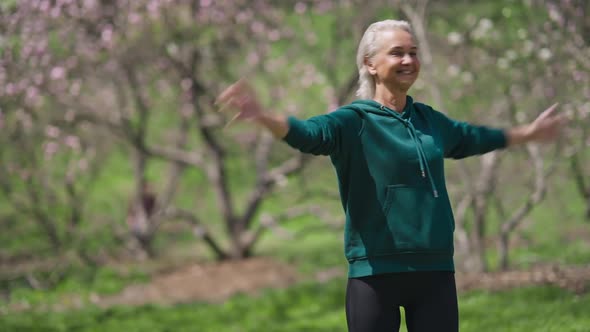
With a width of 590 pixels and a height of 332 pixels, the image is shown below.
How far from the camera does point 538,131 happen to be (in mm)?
3387

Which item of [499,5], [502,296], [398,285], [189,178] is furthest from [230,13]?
[189,178]

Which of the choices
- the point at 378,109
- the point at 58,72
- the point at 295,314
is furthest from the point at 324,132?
the point at 58,72

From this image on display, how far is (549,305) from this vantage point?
248 inches

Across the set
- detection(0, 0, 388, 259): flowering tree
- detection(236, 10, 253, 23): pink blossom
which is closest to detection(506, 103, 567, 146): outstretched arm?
detection(0, 0, 388, 259): flowering tree

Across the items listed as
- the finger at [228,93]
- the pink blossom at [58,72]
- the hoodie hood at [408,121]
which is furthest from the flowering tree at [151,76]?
the finger at [228,93]

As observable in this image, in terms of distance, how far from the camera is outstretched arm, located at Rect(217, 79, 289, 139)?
107 inches

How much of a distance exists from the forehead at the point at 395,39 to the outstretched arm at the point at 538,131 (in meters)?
0.71

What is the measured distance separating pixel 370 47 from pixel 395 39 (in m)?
0.12

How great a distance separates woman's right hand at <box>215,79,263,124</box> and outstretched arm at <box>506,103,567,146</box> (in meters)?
1.29

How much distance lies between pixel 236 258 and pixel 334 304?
4.83m

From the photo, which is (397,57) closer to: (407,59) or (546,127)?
(407,59)

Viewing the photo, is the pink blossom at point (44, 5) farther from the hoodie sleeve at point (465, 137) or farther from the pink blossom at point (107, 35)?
the hoodie sleeve at point (465, 137)

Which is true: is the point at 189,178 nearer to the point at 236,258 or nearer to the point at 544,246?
the point at 236,258

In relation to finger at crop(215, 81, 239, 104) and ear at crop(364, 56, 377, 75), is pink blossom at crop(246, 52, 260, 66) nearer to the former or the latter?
ear at crop(364, 56, 377, 75)
